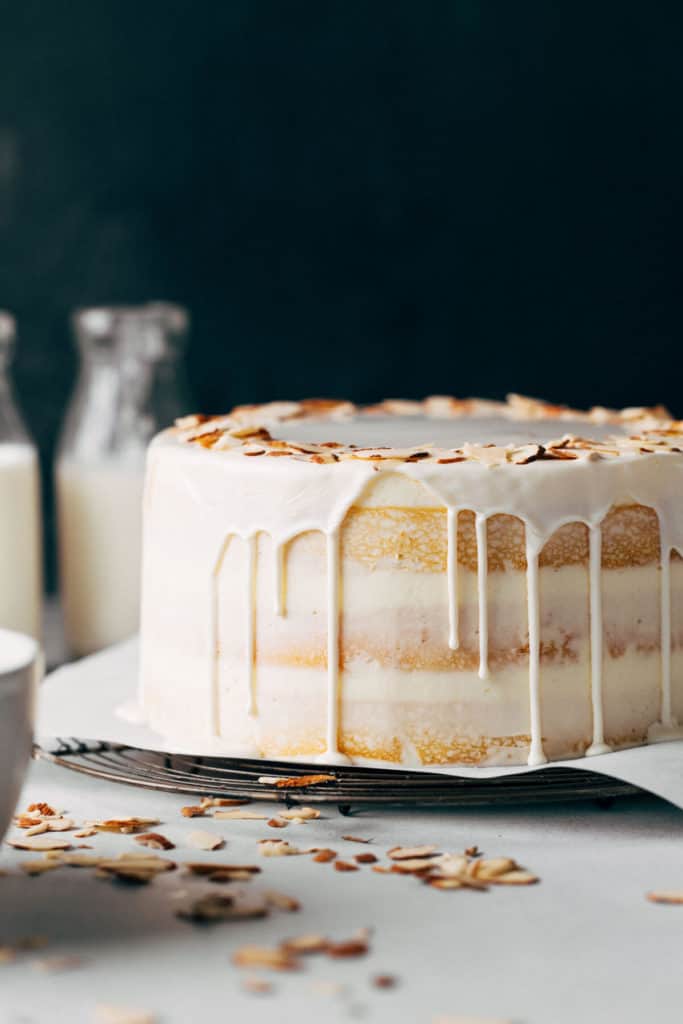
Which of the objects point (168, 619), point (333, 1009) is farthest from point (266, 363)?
point (333, 1009)

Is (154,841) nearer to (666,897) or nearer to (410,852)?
(410,852)

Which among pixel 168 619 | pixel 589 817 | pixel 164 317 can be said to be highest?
pixel 164 317

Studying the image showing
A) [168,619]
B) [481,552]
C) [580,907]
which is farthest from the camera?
[168,619]

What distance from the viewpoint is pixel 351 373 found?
9.11 feet

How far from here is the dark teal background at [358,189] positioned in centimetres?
271

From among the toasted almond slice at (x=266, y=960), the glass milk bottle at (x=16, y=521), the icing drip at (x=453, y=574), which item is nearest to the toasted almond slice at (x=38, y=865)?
the toasted almond slice at (x=266, y=960)

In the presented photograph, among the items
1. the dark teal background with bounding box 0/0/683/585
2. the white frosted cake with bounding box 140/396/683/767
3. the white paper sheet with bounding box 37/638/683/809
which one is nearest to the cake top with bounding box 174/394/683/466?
the white frosted cake with bounding box 140/396/683/767

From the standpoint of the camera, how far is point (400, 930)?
42.4 inches

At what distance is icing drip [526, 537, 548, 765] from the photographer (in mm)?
1324

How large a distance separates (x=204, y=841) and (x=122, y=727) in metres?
0.27

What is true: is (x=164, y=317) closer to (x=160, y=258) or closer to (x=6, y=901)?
(x=160, y=258)

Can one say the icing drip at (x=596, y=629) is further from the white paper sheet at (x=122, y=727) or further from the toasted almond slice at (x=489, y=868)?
the toasted almond slice at (x=489, y=868)

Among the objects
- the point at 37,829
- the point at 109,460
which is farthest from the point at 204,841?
the point at 109,460

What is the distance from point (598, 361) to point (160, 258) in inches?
31.2
